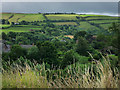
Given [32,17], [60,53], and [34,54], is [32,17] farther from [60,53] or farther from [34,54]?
[34,54]

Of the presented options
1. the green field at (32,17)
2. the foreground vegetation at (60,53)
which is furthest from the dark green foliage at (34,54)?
the green field at (32,17)

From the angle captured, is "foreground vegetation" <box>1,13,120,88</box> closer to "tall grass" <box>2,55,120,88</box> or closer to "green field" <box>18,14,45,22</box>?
"tall grass" <box>2,55,120,88</box>

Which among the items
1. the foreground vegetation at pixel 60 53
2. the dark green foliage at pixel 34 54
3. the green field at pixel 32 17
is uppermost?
the green field at pixel 32 17

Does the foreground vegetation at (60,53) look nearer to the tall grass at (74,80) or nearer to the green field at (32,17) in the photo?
the tall grass at (74,80)

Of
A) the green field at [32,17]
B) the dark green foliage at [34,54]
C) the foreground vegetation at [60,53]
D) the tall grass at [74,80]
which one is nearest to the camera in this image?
the tall grass at [74,80]

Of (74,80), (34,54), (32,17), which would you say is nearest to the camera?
(74,80)

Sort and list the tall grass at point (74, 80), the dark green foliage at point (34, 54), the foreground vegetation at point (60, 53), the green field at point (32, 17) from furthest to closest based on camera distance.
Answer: the green field at point (32, 17) → the dark green foliage at point (34, 54) → the foreground vegetation at point (60, 53) → the tall grass at point (74, 80)

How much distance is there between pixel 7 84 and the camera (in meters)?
2.09

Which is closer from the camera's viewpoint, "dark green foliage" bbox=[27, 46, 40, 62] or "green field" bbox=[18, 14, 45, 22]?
"dark green foliage" bbox=[27, 46, 40, 62]

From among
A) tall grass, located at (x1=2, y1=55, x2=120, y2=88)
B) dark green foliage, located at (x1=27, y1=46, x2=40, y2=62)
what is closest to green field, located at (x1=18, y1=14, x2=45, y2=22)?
dark green foliage, located at (x1=27, y1=46, x2=40, y2=62)

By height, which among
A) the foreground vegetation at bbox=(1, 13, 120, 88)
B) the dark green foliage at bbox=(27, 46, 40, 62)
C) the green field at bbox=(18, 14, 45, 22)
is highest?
the green field at bbox=(18, 14, 45, 22)

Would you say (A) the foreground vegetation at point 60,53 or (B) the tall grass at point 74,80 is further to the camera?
(A) the foreground vegetation at point 60,53

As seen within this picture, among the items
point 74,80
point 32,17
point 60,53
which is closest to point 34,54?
point 60,53

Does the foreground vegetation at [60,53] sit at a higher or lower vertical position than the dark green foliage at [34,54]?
higher
